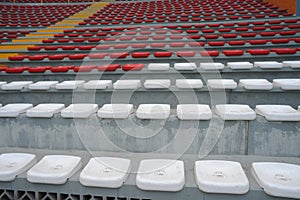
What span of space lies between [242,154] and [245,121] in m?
0.10

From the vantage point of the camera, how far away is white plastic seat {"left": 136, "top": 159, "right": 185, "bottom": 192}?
48 cm

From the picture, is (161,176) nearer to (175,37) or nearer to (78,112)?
(78,112)

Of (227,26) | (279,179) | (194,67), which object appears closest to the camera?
(279,179)


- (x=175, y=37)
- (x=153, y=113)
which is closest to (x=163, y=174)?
(x=153, y=113)

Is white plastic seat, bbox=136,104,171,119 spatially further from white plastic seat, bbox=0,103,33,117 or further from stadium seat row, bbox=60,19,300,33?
stadium seat row, bbox=60,19,300,33

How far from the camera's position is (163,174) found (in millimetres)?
516

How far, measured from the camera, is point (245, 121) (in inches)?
26.9

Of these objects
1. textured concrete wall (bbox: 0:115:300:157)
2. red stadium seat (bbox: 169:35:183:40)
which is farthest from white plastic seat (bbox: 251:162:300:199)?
red stadium seat (bbox: 169:35:183:40)

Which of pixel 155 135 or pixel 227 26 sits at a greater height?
pixel 227 26

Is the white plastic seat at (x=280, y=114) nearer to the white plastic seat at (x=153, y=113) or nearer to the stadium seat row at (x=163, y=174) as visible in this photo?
the stadium seat row at (x=163, y=174)

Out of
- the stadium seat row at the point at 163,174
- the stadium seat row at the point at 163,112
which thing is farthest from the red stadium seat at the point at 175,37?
the stadium seat row at the point at 163,174

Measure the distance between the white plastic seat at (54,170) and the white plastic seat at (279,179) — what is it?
17.4 inches

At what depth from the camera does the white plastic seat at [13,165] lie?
552mm

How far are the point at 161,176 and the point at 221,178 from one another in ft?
0.43
